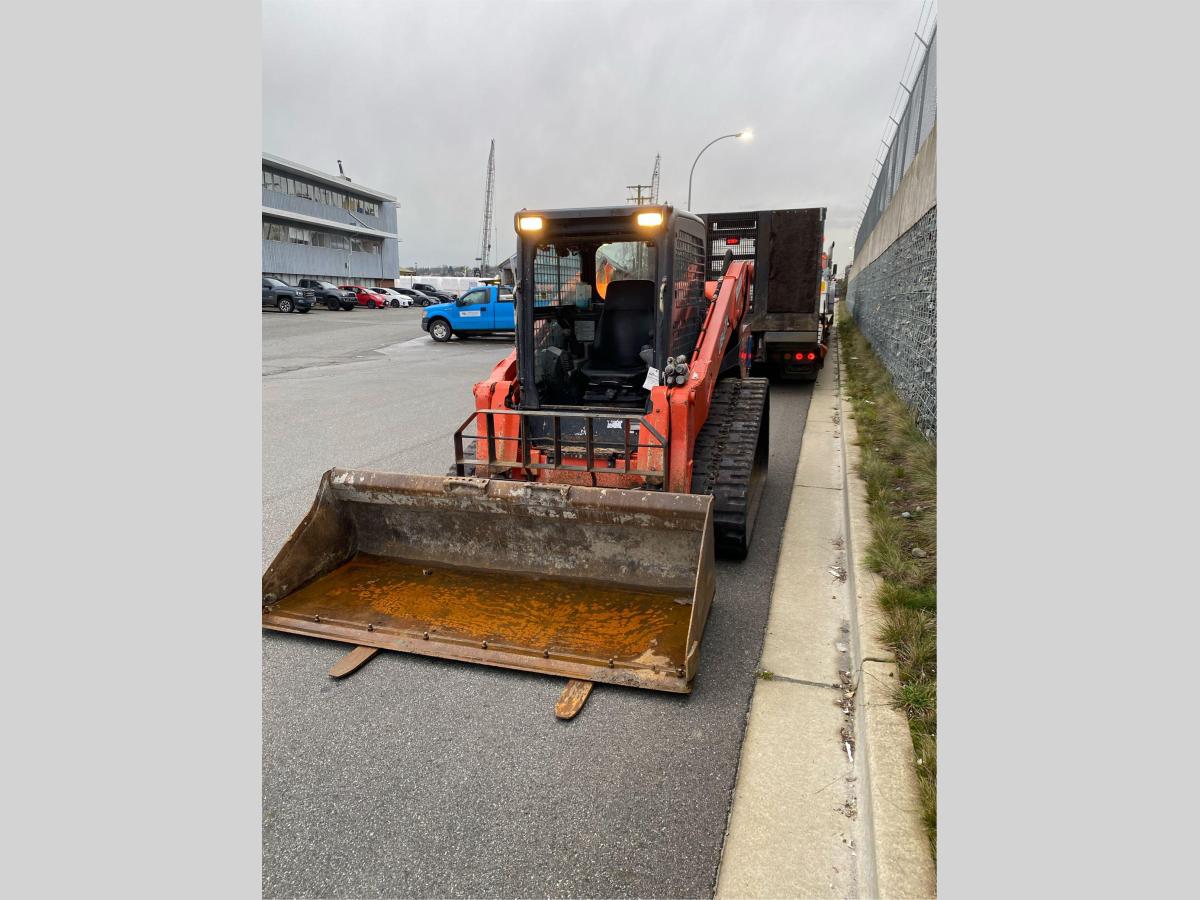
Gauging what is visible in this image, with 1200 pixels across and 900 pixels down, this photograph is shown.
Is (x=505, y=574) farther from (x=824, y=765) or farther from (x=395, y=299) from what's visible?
(x=395, y=299)

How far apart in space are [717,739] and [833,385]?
10915mm

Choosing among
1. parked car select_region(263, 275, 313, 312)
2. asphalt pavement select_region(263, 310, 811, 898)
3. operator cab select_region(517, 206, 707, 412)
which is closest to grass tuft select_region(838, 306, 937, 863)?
asphalt pavement select_region(263, 310, 811, 898)

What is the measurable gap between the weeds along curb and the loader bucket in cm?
78

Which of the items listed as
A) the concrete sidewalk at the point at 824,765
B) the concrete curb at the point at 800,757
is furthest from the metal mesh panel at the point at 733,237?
the concrete sidewalk at the point at 824,765

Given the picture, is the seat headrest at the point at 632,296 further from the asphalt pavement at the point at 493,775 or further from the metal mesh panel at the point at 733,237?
the metal mesh panel at the point at 733,237

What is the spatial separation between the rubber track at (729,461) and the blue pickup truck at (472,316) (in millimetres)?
17844

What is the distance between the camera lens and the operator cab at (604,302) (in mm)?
5094

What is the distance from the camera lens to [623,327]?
621 cm

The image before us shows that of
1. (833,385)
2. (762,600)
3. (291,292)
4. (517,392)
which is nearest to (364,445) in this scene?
(517,392)

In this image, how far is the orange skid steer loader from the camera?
11.9 ft

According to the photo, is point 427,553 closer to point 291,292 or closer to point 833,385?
point 833,385

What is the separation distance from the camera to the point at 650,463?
15.6 ft

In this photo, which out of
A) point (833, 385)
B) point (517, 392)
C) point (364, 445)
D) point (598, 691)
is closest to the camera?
point (598, 691)

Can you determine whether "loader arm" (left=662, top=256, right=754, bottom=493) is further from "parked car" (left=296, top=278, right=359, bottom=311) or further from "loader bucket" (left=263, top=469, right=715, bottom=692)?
"parked car" (left=296, top=278, right=359, bottom=311)
